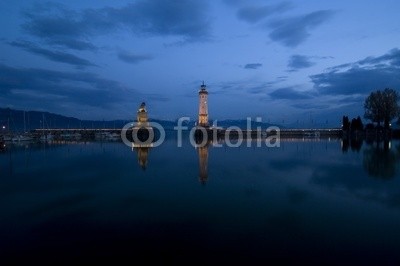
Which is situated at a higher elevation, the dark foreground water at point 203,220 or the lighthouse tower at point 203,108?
the lighthouse tower at point 203,108

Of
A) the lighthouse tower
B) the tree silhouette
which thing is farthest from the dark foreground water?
the lighthouse tower

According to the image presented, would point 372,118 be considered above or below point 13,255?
above

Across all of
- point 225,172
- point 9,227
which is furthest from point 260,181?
point 9,227

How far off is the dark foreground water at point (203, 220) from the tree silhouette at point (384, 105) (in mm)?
49728

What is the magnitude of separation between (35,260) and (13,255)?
1.76ft

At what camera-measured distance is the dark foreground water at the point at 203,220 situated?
6.88m

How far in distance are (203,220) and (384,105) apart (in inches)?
2366

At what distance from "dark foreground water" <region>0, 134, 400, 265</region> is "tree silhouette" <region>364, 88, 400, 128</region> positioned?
49.7 meters

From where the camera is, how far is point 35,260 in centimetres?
659

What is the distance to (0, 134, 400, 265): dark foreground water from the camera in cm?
688

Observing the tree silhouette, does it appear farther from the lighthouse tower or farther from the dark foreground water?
the dark foreground water

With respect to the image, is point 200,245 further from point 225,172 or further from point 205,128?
point 205,128

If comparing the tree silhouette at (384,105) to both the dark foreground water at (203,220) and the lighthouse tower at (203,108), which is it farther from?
the dark foreground water at (203,220)

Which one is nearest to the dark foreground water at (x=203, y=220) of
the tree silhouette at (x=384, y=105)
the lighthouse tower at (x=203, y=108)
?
the tree silhouette at (x=384, y=105)
